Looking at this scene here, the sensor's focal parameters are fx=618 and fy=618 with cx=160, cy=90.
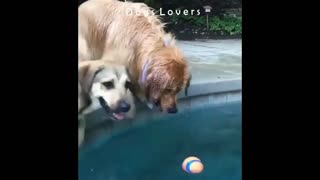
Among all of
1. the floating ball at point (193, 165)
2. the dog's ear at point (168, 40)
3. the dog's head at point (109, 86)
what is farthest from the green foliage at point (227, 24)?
the floating ball at point (193, 165)

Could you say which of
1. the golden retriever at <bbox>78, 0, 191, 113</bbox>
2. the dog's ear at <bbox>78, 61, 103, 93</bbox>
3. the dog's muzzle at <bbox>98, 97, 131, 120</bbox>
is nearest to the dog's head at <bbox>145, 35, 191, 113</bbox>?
the golden retriever at <bbox>78, 0, 191, 113</bbox>

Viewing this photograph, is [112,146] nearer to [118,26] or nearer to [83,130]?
[83,130]

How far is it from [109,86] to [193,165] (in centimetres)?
49

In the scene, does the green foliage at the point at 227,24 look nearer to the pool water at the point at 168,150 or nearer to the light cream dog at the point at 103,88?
the pool water at the point at 168,150

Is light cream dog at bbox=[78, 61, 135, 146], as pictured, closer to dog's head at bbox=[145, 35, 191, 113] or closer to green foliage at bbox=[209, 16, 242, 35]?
dog's head at bbox=[145, 35, 191, 113]

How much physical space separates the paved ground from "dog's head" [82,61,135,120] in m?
0.30

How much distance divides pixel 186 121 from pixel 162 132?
115 mm

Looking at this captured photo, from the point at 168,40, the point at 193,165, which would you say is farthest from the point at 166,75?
the point at 193,165

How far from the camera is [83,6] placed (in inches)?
103

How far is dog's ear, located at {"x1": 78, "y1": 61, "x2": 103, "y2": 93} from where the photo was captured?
2.59 metres

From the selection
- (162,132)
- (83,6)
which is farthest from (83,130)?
(83,6)

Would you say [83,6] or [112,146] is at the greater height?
[83,6]

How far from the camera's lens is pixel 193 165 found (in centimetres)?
Answer: 264

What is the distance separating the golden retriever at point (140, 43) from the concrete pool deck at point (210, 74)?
0.05m
